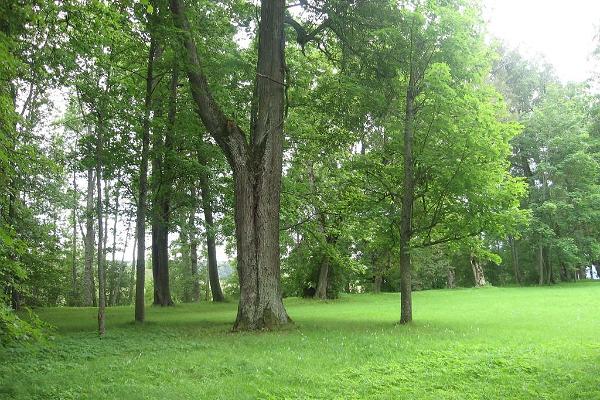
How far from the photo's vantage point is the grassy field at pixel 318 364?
661cm

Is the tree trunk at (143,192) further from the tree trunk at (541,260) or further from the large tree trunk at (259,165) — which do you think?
the tree trunk at (541,260)

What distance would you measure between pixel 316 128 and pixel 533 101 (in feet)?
97.7

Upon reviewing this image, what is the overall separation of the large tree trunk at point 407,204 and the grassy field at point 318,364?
135cm

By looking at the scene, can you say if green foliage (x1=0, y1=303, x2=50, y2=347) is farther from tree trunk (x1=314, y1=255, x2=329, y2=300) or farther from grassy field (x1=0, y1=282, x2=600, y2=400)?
tree trunk (x1=314, y1=255, x2=329, y2=300)

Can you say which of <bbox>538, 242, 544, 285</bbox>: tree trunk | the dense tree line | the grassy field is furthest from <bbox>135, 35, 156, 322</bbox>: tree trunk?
<bbox>538, 242, 544, 285</bbox>: tree trunk

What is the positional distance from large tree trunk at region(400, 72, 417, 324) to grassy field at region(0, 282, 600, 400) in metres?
→ 1.35

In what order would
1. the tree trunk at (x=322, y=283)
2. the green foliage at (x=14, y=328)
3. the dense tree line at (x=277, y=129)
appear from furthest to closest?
the tree trunk at (x=322, y=283) → the dense tree line at (x=277, y=129) → the green foliage at (x=14, y=328)

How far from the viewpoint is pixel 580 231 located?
1576 inches

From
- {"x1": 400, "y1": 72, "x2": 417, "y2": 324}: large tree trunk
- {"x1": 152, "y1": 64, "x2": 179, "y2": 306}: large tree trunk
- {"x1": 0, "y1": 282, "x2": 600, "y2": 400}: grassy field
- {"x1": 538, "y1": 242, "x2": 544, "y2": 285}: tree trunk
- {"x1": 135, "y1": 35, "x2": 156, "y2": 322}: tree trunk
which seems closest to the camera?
{"x1": 0, "y1": 282, "x2": 600, "y2": 400}: grassy field

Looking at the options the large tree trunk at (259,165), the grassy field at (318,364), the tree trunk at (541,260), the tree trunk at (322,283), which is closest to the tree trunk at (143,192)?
the large tree trunk at (259,165)

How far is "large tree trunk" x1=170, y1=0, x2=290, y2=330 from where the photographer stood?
42.5 ft

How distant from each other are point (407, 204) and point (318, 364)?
745cm

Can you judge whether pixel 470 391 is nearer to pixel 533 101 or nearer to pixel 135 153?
pixel 135 153

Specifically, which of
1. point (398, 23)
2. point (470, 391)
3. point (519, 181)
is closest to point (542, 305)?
point (519, 181)
